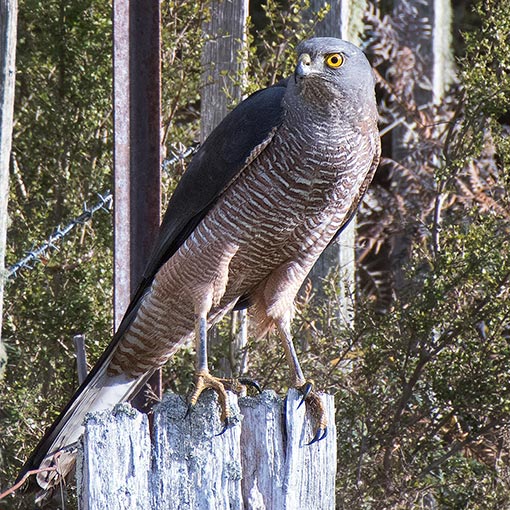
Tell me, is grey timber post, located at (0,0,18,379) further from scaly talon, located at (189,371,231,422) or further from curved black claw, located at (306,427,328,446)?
curved black claw, located at (306,427,328,446)

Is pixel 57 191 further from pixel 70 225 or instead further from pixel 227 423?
pixel 227 423

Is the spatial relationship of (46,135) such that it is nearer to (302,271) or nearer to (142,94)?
(142,94)

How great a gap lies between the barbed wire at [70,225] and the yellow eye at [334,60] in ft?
5.07

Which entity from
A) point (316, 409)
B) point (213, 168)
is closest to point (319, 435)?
point (316, 409)

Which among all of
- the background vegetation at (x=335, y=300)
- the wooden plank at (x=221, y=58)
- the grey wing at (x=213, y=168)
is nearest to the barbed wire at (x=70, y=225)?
the background vegetation at (x=335, y=300)

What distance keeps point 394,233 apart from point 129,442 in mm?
4804

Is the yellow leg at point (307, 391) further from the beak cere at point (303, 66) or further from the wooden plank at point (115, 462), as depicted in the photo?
the beak cere at point (303, 66)

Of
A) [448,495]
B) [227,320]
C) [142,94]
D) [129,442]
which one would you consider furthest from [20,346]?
[129,442]

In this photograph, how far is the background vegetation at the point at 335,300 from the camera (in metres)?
4.79

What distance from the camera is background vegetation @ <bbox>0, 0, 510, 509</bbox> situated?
4.79 m

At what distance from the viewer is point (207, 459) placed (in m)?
2.85

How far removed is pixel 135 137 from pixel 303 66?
108cm

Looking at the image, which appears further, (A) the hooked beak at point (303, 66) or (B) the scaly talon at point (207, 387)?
(A) the hooked beak at point (303, 66)

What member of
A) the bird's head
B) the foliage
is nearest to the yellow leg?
the bird's head
